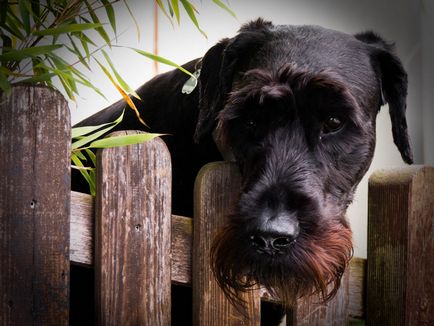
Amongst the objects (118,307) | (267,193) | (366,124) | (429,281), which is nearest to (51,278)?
(118,307)

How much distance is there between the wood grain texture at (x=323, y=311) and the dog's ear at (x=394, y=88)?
60cm

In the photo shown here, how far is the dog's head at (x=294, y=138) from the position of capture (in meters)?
2.18

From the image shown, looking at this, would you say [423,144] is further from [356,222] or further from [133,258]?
[133,258]

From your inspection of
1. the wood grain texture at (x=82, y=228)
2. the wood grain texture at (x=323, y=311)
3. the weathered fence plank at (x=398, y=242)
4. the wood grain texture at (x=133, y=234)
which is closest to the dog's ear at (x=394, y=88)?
the weathered fence plank at (x=398, y=242)

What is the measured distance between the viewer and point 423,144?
4.60m

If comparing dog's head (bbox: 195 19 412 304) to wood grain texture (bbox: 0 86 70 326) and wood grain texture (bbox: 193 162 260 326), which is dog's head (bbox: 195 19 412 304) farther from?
wood grain texture (bbox: 0 86 70 326)

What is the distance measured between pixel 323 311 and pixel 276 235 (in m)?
0.67

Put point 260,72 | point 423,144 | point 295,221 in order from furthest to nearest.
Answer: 1. point 423,144
2. point 260,72
3. point 295,221

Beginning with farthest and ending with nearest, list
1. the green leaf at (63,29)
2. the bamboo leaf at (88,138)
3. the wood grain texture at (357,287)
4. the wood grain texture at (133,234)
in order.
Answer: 1. the wood grain texture at (357,287)
2. the bamboo leaf at (88,138)
3. the green leaf at (63,29)
4. the wood grain texture at (133,234)

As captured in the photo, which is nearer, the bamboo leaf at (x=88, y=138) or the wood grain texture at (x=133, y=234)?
the wood grain texture at (x=133, y=234)

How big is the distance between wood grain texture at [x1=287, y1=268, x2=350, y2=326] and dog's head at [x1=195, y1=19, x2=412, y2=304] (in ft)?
0.21

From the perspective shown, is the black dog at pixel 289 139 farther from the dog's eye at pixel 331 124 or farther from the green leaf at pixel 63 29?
the green leaf at pixel 63 29

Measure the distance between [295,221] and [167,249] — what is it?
1.66 feet

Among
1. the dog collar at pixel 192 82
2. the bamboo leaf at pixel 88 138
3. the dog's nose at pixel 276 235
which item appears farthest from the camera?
the dog collar at pixel 192 82
